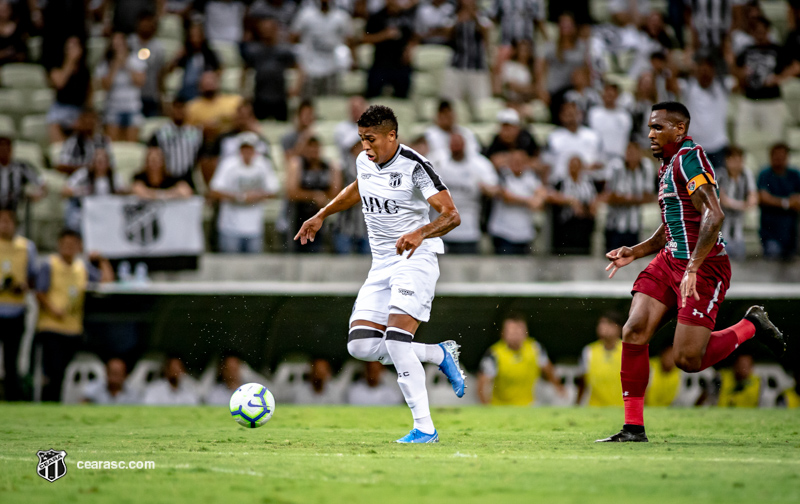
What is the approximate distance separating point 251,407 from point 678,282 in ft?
11.3

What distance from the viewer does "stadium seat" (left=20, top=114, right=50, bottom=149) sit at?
53.3 ft

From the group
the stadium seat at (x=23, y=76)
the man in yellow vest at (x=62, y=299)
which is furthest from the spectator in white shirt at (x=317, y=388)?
the stadium seat at (x=23, y=76)

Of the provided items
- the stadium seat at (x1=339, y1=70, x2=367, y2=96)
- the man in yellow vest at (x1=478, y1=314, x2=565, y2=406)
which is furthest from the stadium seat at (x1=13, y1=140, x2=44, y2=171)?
the man in yellow vest at (x1=478, y1=314, x2=565, y2=406)

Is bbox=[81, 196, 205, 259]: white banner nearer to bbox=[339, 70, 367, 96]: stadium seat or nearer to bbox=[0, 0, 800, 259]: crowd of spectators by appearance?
bbox=[0, 0, 800, 259]: crowd of spectators

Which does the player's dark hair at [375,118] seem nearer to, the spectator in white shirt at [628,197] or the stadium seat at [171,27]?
the spectator in white shirt at [628,197]

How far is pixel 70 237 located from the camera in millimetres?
12812

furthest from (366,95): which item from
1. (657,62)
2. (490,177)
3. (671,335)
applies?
(671,335)

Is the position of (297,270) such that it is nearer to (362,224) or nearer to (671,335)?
(362,224)

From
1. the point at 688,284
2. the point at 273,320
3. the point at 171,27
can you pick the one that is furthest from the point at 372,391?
the point at 171,27

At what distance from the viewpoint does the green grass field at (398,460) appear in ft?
17.5

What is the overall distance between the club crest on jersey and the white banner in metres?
5.71

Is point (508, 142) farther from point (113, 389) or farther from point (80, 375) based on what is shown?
point (80, 375)

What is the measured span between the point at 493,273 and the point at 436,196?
19.9 ft

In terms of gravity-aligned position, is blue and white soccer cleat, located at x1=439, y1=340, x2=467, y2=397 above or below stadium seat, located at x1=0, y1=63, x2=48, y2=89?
below
